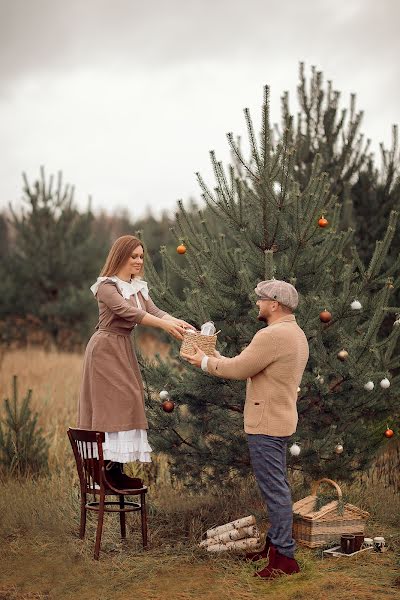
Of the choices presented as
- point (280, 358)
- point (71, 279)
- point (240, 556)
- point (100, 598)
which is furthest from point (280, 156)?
point (71, 279)

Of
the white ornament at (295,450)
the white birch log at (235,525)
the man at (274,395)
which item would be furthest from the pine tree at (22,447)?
the man at (274,395)

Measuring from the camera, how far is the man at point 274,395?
5.19 meters

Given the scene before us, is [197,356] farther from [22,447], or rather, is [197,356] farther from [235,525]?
[22,447]

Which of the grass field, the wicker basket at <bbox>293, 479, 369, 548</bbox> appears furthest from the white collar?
the wicker basket at <bbox>293, 479, 369, 548</bbox>

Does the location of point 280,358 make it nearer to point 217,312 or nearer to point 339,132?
point 217,312

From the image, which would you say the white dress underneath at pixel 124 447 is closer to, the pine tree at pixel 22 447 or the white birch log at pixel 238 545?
the white birch log at pixel 238 545

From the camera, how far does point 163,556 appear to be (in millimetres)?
5844

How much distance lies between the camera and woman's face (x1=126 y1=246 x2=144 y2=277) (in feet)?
19.5

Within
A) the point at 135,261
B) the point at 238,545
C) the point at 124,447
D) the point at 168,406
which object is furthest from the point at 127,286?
the point at 238,545

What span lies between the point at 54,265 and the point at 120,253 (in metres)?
13.0

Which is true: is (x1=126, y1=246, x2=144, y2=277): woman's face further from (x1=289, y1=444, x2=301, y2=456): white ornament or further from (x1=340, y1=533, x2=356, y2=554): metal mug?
(x1=340, y1=533, x2=356, y2=554): metal mug

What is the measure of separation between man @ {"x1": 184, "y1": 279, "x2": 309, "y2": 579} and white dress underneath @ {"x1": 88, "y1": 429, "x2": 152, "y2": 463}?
0.88 metres

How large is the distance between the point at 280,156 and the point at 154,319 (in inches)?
65.7

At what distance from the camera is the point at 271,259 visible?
5.98 meters
